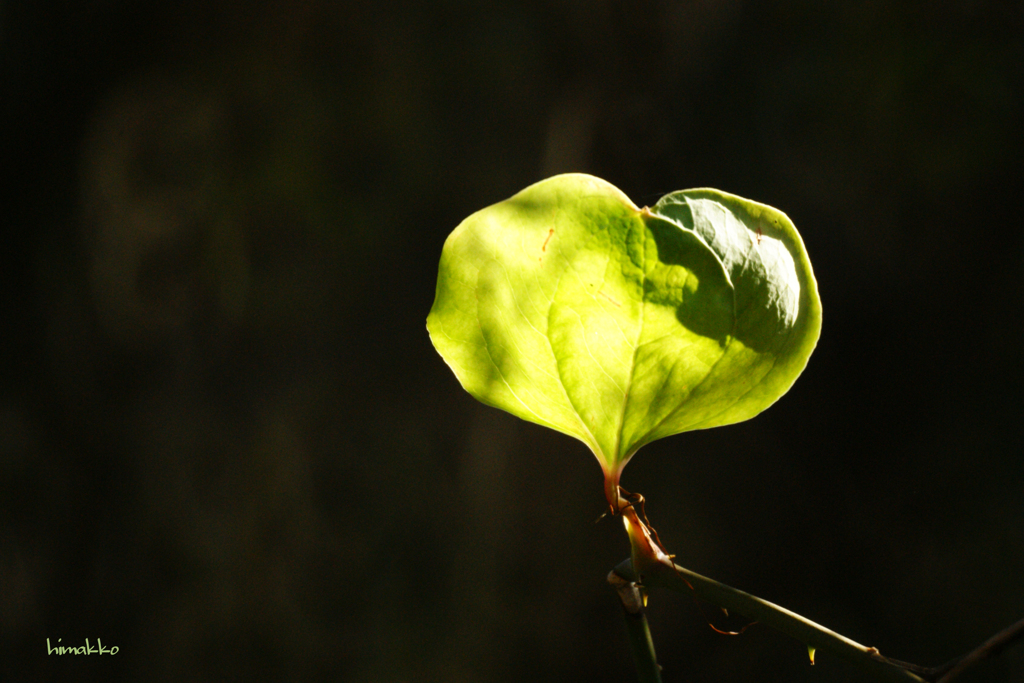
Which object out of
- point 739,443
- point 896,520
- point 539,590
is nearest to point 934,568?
point 896,520

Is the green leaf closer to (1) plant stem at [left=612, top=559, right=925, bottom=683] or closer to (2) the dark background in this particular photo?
(1) plant stem at [left=612, top=559, right=925, bottom=683]

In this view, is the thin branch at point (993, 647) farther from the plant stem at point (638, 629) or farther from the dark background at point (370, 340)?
the dark background at point (370, 340)

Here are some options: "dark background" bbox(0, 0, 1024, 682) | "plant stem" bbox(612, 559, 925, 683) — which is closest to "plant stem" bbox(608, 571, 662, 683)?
"plant stem" bbox(612, 559, 925, 683)

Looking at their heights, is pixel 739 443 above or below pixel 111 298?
below

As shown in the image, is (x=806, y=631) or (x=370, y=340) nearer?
(x=806, y=631)


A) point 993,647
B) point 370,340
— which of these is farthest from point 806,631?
point 370,340

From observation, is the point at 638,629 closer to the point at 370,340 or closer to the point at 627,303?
the point at 627,303

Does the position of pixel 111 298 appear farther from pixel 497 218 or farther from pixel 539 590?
pixel 497 218
